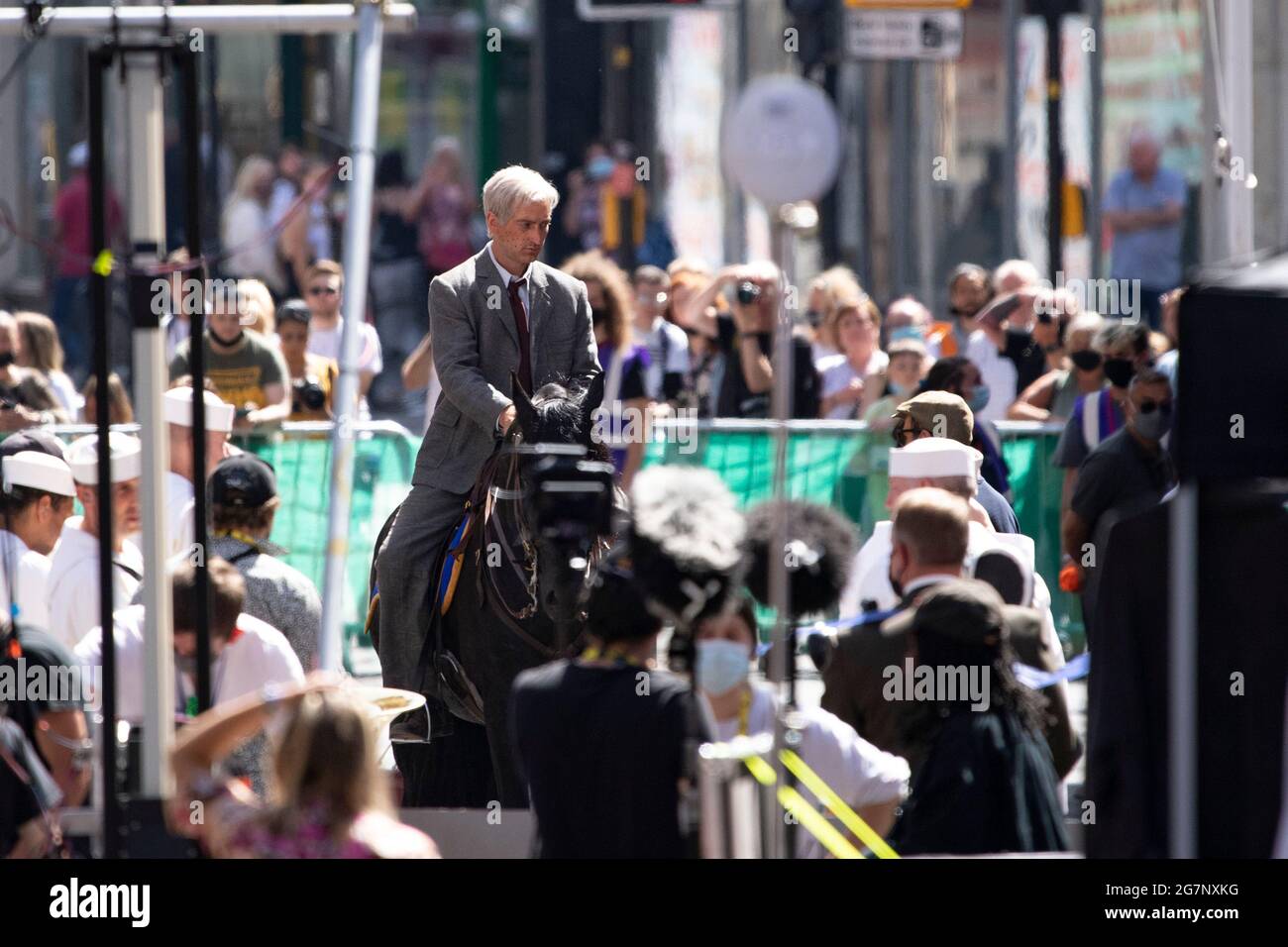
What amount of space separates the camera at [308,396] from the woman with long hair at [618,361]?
154 centimetres

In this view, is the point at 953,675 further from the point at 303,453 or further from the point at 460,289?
the point at 303,453

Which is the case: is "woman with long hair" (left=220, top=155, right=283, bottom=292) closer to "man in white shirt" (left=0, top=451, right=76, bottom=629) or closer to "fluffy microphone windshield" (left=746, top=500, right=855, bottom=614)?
"man in white shirt" (left=0, top=451, right=76, bottom=629)

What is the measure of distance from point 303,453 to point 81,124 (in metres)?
15.9

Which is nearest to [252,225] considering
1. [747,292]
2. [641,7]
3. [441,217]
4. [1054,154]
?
[441,217]

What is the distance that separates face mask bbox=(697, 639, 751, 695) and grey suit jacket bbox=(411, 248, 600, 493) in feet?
8.15

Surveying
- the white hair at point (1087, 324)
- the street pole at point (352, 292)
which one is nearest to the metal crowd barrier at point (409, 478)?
the white hair at point (1087, 324)

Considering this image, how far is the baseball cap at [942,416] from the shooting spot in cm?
830

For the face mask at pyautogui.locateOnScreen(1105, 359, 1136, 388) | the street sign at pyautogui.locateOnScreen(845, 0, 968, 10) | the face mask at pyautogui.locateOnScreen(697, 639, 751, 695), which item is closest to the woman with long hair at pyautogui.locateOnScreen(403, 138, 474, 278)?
the street sign at pyautogui.locateOnScreen(845, 0, 968, 10)

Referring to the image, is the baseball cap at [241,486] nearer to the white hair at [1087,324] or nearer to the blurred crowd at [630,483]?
the blurred crowd at [630,483]

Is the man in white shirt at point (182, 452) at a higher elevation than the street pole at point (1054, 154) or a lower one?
lower

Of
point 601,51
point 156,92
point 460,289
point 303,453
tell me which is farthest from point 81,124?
point 156,92

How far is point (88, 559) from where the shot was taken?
303 inches

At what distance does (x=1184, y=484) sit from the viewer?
17.5ft
